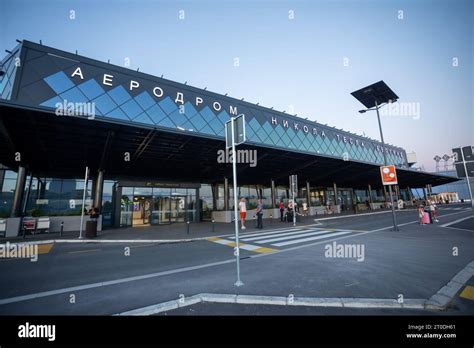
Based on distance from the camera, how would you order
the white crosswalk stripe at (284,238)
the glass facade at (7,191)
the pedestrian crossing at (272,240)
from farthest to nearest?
the glass facade at (7,191)
the white crosswalk stripe at (284,238)
the pedestrian crossing at (272,240)

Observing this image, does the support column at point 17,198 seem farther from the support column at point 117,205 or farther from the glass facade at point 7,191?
the support column at point 117,205

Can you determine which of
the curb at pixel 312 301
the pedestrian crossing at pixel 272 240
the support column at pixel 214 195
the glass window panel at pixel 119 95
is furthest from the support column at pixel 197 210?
the curb at pixel 312 301

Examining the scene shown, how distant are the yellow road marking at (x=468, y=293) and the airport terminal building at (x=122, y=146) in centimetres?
1229

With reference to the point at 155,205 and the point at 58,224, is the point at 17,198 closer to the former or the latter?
the point at 58,224

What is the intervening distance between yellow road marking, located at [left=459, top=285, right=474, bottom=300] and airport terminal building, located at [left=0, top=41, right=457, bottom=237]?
1229 cm

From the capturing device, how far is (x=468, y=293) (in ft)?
11.9

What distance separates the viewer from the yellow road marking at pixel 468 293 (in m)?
3.49

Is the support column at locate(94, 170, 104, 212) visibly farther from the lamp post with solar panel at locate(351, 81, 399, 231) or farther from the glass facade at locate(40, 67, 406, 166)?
the lamp post with solar panel at locate(351, 81, 399, 231)

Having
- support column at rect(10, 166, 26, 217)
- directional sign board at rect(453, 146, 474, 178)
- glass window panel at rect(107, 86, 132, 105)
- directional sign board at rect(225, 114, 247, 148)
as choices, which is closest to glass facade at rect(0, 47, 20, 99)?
glass window panel at rect(107, 86, 132, 105)

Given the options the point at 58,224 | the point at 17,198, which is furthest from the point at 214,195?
the point at 17,198

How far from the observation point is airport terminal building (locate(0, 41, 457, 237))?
12.4m

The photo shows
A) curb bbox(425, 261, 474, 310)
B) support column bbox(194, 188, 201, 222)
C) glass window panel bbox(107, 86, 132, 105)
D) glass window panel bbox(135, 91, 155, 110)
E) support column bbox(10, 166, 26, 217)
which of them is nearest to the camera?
curb bbox(425, 261, 474, 310)
